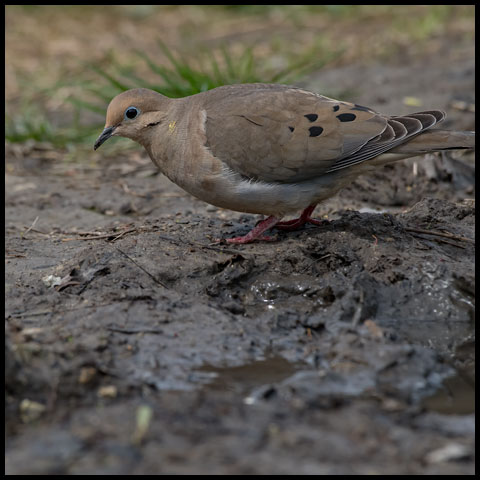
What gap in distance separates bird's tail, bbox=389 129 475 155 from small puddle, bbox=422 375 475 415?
1.68m

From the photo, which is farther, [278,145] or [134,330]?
[278,145]

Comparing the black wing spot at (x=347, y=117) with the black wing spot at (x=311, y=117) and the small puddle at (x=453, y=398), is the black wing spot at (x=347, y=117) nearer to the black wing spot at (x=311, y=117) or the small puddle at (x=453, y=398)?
the black wing spot at (x=311, y=117)

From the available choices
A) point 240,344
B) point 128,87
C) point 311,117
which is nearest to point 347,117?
point 311,117

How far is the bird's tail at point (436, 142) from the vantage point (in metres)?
4.93

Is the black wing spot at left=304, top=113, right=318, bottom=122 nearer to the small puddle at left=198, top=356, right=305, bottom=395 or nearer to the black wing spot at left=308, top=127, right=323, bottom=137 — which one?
the black wing spot at left=308, top=127, right=323, bottom=137

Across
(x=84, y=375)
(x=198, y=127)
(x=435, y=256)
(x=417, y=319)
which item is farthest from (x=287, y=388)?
(x=198, y=127)

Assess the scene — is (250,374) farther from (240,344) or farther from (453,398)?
(453,398)

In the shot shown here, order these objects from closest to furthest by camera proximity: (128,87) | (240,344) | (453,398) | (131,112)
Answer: (453,398), (240,344), (131,112), (128,87)

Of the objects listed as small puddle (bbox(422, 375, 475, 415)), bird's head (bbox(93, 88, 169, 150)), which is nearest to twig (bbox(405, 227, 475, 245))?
small puddle (bbox(422, 375, 475, 415))

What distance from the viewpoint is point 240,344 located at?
4031mm

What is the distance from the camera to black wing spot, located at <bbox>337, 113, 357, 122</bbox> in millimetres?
5070

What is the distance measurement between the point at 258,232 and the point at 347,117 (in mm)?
918

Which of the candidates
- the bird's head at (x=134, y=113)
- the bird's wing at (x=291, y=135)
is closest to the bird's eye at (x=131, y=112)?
the bird's head at (x=134, y=113)

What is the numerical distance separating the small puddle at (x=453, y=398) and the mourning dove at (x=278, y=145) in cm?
168
